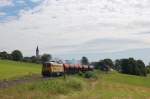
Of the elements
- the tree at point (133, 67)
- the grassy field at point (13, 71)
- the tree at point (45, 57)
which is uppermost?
the tree at point (45, 57)

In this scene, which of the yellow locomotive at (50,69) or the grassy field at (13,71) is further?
the yellow locomotive at (50,69)

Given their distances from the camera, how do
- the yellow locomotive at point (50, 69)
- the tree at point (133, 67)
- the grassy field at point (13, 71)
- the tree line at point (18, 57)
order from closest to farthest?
the grassy field at point (13, 71), the yellow locomotive at point (50, 69), the tree at point (133, 67), the tree line at point (18, 57)

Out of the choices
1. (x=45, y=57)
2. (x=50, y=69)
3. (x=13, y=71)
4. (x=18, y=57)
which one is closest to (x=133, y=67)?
(x=45, y=57)

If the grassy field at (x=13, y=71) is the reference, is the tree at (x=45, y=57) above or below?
above

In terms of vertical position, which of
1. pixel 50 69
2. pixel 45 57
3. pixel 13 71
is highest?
pixel 45 57

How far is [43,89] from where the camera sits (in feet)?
96.5

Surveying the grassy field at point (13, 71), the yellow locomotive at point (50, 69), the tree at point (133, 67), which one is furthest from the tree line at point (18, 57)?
the yellow locomotive at point (50, 69)

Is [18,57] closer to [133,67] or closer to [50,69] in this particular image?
[133,67]

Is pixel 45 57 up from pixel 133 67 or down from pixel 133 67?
up

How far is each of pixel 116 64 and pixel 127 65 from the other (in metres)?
41.3

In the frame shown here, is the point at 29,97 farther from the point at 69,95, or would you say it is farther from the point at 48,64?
the point at 48,64

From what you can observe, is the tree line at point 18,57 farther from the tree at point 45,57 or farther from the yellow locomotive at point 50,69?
the yellow locomotive at point 50,69

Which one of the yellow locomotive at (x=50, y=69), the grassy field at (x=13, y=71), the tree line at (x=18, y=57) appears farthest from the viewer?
the tree line at (x=18, y=57)

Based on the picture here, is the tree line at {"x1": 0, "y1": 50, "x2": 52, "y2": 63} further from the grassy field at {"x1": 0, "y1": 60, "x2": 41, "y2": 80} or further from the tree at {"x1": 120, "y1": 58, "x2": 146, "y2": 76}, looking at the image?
the grassy field at {"x1": 0, "y1": 60, "x2": 41, "y2": 80}
